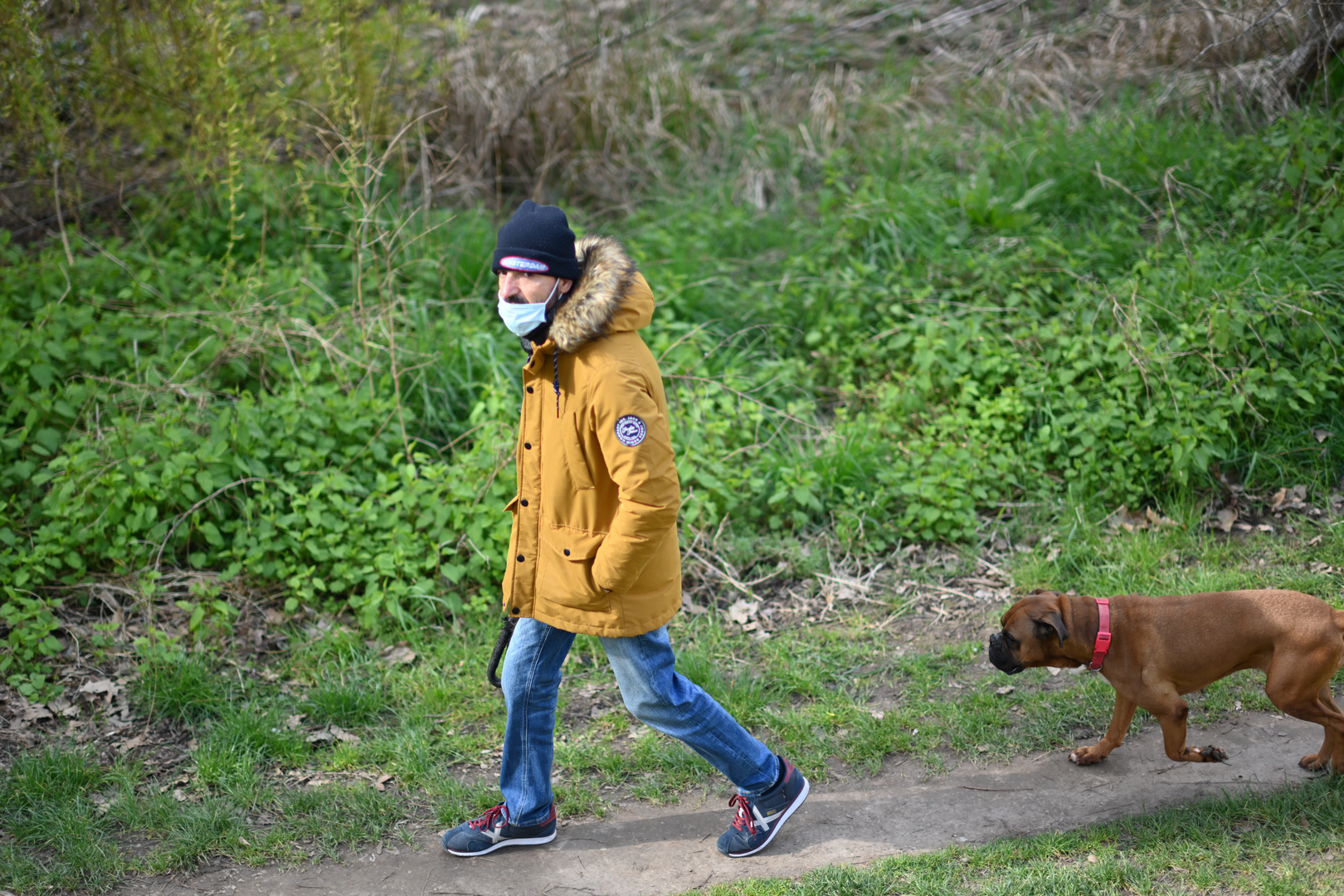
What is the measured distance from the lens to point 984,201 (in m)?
6.89

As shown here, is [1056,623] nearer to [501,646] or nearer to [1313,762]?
[1313,762]

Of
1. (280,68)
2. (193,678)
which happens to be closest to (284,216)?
(280,68)

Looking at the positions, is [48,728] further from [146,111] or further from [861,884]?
[146,111]

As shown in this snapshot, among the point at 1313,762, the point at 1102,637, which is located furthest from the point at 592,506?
the point at 1313,762

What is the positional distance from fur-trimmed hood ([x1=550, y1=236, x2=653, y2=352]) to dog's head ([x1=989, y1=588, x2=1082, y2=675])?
175 centimetres

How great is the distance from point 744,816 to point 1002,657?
3.63ft

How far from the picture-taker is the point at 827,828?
12.0 ft

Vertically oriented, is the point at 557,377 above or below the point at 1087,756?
above

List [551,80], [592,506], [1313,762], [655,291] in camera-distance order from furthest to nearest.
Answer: [551,80] < [655,291] < [1313,762] < [592,506]

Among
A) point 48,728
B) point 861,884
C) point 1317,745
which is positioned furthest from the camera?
point 48,728

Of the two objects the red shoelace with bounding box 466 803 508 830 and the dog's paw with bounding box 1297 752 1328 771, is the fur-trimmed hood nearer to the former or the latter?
the red shoelace with bounding box 466 803 508 830

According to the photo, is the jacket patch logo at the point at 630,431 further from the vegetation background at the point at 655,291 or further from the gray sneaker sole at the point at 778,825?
the vegetation background at the point at 655,291

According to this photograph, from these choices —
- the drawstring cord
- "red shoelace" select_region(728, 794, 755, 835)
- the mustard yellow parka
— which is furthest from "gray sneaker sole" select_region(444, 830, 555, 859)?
the drawstring cord

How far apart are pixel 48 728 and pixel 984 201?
6262 millimetres
